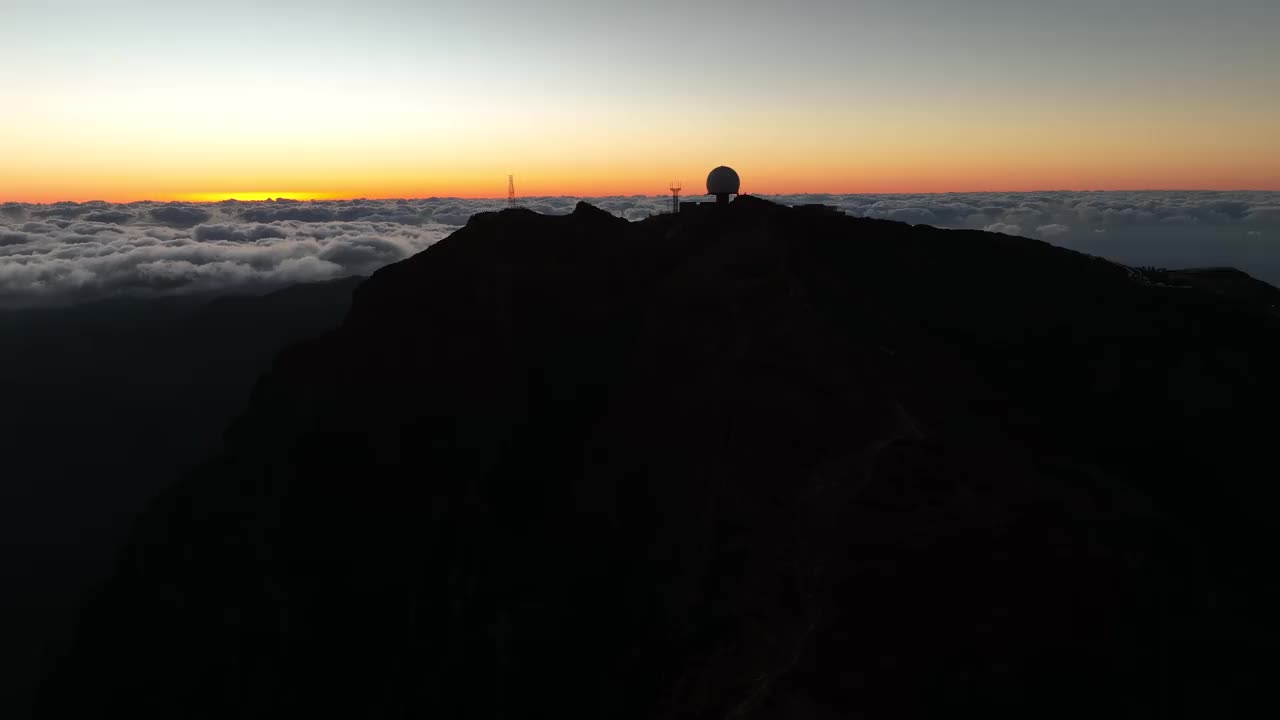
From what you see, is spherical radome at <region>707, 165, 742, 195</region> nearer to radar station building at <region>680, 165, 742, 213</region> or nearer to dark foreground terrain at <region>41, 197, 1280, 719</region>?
radar station building at <region>680, 165, 742, 213</region>

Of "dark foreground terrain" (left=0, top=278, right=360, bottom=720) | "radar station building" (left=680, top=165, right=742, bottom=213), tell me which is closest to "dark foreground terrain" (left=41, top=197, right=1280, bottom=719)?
"radar station building" (left=680, top=165, right=742, bottom=213)

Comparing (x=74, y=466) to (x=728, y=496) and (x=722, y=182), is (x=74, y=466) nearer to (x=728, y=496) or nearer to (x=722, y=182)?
(x=722, y=182)

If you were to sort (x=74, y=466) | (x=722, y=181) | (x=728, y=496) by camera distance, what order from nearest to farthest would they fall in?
(x=728, y=496) < (x=722, y=181) < (x=74, y=466)

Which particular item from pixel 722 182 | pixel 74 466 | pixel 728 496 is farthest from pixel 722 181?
pixel 74 466

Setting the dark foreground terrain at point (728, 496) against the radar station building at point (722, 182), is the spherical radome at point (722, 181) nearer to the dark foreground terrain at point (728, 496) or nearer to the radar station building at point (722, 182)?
the radar station building at point (722, 182)

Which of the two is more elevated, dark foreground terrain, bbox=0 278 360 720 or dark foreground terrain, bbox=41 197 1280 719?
dark foreground terrain, bbox=41 197 1280 719

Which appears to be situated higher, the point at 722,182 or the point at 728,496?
the point at 722,182

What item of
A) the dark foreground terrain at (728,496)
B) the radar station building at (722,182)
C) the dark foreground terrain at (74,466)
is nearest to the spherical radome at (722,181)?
the radar station building at (722,182)
